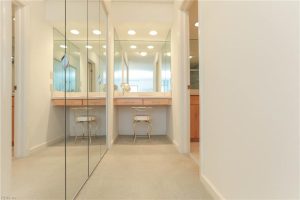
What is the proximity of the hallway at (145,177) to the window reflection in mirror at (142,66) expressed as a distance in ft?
6.55

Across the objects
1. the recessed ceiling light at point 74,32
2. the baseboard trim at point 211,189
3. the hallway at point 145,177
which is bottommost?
the hallway at point 145,177

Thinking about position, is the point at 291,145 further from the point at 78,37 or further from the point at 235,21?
the point at 78,37

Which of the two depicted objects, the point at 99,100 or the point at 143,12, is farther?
the point at 143,12

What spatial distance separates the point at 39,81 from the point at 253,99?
1.16 metres

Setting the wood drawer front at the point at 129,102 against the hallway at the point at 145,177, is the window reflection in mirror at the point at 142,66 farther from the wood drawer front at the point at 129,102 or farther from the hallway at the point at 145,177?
the hallway at the point at 145,177

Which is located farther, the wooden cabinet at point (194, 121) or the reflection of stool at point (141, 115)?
the reflection of stool at point (141, 115)

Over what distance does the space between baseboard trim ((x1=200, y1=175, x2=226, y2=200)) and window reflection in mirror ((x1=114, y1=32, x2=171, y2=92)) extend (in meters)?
3.13

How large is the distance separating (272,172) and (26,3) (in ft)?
4.65

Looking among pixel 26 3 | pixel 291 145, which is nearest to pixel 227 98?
pixel 291 145

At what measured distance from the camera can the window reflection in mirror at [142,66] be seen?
16.4 feet

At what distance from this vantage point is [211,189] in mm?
1774

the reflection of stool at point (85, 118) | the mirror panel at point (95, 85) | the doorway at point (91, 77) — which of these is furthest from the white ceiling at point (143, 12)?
the reflection of stool at point (85, 118)

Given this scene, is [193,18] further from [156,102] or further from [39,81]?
[39,81]

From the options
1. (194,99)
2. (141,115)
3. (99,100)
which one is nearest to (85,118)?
(99,100)
